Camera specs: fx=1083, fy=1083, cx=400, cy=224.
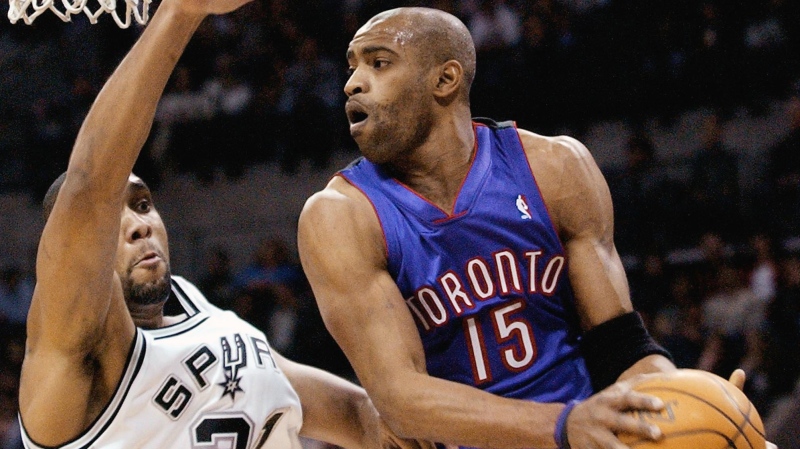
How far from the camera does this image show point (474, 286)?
9.76ft

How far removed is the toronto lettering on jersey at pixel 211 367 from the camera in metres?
3.25

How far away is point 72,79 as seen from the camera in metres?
11.2

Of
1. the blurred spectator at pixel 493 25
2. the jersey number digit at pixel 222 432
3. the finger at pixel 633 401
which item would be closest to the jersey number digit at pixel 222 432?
the jersey number digit at pixel 222 432

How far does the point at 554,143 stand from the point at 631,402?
0.97 meters

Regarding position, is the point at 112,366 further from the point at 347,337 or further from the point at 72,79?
the point at 72,79

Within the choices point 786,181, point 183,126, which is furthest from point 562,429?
point 183,126

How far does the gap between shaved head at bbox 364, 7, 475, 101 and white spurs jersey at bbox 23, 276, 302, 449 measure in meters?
1.10

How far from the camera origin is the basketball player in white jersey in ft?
8.55

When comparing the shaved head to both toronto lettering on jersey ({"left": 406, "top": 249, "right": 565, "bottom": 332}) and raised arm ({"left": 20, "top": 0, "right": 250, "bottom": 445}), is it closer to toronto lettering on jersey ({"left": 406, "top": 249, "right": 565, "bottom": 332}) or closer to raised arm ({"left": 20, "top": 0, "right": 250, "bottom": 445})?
toronto lettering on jersey ({"left": 406, "top": 249, "right": 565, "bottom": 332})

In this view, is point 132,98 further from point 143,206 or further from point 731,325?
point 731,325

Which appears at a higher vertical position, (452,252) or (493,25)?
(493,25)

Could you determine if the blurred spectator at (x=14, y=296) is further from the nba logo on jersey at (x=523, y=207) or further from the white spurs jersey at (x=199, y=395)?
the nba logo on jersey at (x=523, y=207)

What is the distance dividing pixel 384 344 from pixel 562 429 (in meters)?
0.50

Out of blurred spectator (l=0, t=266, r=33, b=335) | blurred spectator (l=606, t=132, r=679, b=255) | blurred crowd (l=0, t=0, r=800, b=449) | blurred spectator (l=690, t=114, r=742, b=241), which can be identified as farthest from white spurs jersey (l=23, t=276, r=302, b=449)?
blurred spectator (l=0, t=266, r=33, b=335)
